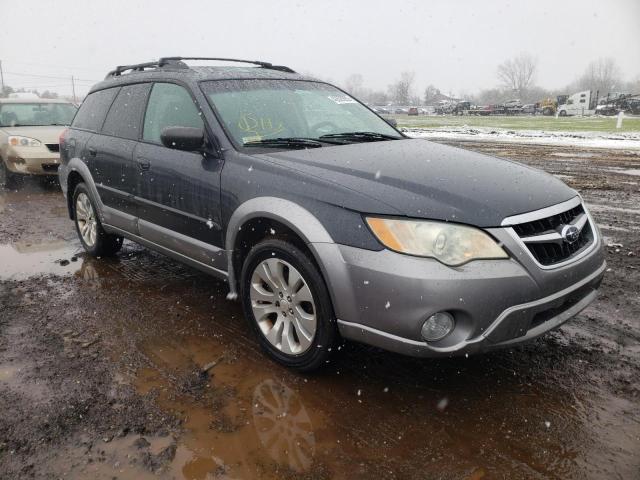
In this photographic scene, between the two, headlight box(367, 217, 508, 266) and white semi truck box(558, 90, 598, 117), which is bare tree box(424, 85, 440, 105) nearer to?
white semi truck box(558, 90, 598, 117)

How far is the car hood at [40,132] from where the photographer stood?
9.23 metres

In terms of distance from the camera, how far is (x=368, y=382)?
2.92m

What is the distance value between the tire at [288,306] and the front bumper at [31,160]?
7.56 meters

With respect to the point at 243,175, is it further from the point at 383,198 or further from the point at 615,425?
the point at 615,425

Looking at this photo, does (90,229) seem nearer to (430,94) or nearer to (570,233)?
(570,233)

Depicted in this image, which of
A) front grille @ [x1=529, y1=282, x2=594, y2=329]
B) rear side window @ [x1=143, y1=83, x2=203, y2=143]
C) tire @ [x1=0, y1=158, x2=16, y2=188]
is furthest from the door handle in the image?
tire @ [x1=0, y1=158, x2=16, y2=188]

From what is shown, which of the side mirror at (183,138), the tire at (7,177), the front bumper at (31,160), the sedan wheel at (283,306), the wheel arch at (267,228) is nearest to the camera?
the wheel arch at (267,228)

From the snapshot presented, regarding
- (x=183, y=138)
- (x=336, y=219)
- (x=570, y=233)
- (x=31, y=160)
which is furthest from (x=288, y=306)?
(x=31, y=160)

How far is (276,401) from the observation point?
2.74 meters

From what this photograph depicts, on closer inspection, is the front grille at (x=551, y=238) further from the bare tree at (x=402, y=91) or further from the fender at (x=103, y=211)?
the bare tree at (x=402, y=91)

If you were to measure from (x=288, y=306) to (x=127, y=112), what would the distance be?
2512 mm

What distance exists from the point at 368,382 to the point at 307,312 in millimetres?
528

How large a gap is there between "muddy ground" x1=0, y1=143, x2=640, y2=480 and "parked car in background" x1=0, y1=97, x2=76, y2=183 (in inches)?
227

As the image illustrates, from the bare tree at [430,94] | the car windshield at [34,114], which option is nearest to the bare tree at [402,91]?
the bare tree at [430,94]
